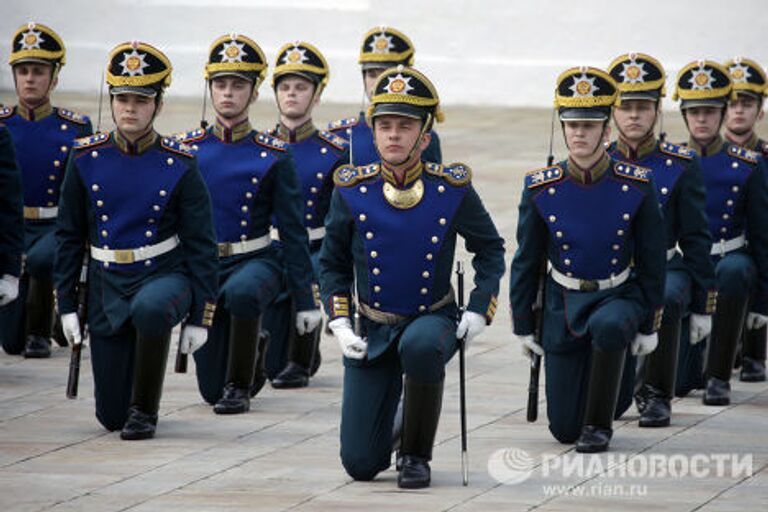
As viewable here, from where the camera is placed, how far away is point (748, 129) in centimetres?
1291

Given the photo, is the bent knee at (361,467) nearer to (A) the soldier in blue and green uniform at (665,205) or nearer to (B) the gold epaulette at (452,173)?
(B) the gold epaulette at (452,173)

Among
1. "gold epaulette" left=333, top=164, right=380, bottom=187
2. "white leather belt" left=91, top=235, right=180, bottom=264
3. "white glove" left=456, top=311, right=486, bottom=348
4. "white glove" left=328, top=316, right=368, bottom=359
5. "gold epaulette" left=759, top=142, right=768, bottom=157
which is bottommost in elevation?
"white glove" left=328, top=316, right=368, bottom=359

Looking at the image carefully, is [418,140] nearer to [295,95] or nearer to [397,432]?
[397,432]

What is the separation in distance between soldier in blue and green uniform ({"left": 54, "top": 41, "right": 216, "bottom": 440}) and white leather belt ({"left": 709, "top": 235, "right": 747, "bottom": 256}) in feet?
10.4

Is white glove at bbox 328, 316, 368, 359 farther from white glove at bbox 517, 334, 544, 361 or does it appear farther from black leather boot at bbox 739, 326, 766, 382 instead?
black leather boot at bbox 739, 326, 766, 382

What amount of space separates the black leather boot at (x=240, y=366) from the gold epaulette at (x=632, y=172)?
229cm

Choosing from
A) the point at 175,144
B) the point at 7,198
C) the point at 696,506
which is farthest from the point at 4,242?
the point at 696,506

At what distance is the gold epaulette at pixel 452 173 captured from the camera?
9836 mm

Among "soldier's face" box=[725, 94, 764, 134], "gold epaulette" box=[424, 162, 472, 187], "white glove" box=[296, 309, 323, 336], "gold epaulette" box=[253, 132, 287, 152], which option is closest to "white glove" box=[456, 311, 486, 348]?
"gold epaulette" box=[424, 162, 472, 187]

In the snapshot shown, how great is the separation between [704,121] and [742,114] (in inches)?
31.6

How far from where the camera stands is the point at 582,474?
9.87 m

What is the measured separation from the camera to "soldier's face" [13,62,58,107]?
13.4 meters

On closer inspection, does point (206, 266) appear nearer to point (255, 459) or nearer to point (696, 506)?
point (255, 459)

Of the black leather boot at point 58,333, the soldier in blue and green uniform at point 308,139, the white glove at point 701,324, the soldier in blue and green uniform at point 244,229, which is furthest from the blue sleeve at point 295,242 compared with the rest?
the black leather boot at point 58,333
